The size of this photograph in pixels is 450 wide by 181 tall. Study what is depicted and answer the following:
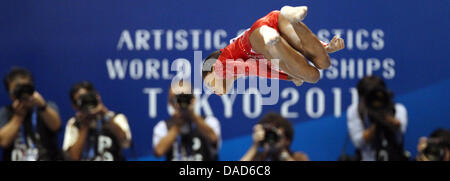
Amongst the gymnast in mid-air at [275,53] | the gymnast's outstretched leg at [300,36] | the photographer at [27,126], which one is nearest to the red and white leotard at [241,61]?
the gymnast in mid-air at [275,53]

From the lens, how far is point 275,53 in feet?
18.3

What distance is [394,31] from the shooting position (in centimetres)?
830

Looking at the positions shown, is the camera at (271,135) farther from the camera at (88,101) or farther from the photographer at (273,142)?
the camera at (88,101)

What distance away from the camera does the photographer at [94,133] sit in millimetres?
7688

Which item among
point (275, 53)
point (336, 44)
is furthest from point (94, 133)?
point (336, 44)

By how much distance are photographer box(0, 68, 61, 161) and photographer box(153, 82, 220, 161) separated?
1.07 metres

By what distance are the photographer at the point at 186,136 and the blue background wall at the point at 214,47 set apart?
0.72 m

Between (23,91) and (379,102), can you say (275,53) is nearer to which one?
(379,102)

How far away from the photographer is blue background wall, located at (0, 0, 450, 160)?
823 cm

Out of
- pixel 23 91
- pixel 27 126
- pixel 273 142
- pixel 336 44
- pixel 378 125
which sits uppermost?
pixel 23 91

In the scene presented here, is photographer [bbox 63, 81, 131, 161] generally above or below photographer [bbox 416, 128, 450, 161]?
above

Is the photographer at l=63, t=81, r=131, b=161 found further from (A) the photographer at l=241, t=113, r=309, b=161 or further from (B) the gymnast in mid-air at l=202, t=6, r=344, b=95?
(B) the gymnast in mid-air at l=202, t=6, r=344, b=95

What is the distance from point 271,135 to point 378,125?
112cm

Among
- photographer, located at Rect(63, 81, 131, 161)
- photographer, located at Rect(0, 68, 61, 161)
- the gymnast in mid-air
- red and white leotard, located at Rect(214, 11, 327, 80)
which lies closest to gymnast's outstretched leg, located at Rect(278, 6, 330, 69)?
the gymnast in mid-air
